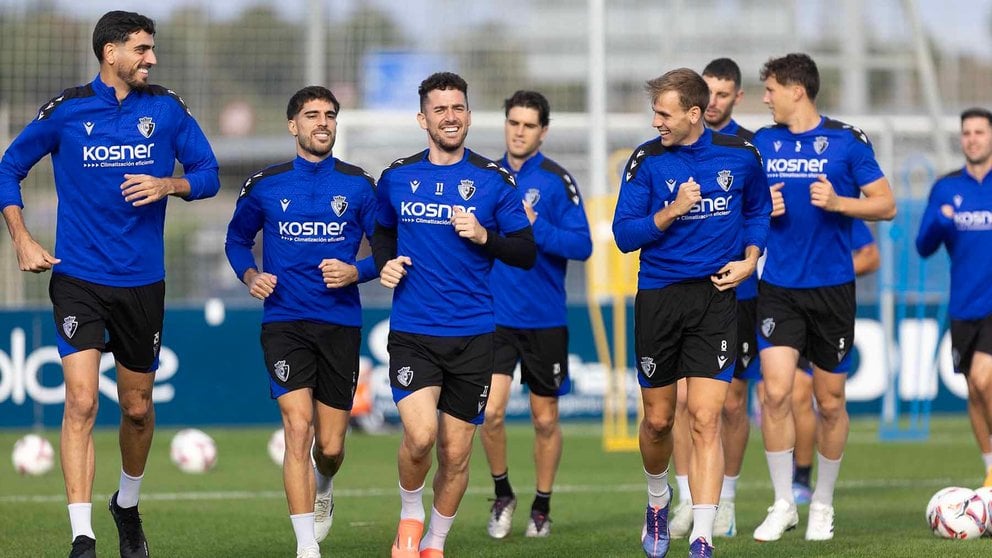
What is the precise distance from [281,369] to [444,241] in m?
1.15

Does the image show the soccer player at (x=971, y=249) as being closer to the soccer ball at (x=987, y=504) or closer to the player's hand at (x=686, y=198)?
the soccer ball at (x=987, y=504)

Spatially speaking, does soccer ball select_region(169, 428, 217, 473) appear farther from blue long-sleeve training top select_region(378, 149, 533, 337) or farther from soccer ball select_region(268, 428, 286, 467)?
blue long-sleeve training top select_region(378, 149, 533, 337)

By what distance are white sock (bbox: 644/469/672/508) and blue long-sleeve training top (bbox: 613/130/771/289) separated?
1042mm

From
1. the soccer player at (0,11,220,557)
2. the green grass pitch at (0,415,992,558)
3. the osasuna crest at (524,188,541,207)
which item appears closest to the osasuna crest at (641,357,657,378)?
the green grass pitch at (0,415,992,558)

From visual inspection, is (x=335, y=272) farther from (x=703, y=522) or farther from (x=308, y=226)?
(x=703, y=522)

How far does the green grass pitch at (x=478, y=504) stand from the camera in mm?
8945

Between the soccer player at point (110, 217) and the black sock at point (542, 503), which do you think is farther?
the black sock at point (542, 503)

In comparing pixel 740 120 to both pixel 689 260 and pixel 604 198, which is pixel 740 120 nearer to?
pixel 604 198

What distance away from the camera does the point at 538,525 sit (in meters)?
9.85

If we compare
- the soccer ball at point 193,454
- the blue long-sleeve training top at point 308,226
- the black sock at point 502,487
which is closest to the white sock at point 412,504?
the blue long-sleeve training top at point 308,226

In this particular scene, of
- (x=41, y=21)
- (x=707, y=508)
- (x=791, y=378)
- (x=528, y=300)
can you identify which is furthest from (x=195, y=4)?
(x=707, y=508)

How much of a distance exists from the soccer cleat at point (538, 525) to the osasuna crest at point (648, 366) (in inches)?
76.9

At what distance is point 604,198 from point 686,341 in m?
8.17

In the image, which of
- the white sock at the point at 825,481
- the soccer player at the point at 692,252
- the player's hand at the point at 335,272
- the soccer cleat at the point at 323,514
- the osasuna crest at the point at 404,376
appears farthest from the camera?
the white sock at the point at 825,481
